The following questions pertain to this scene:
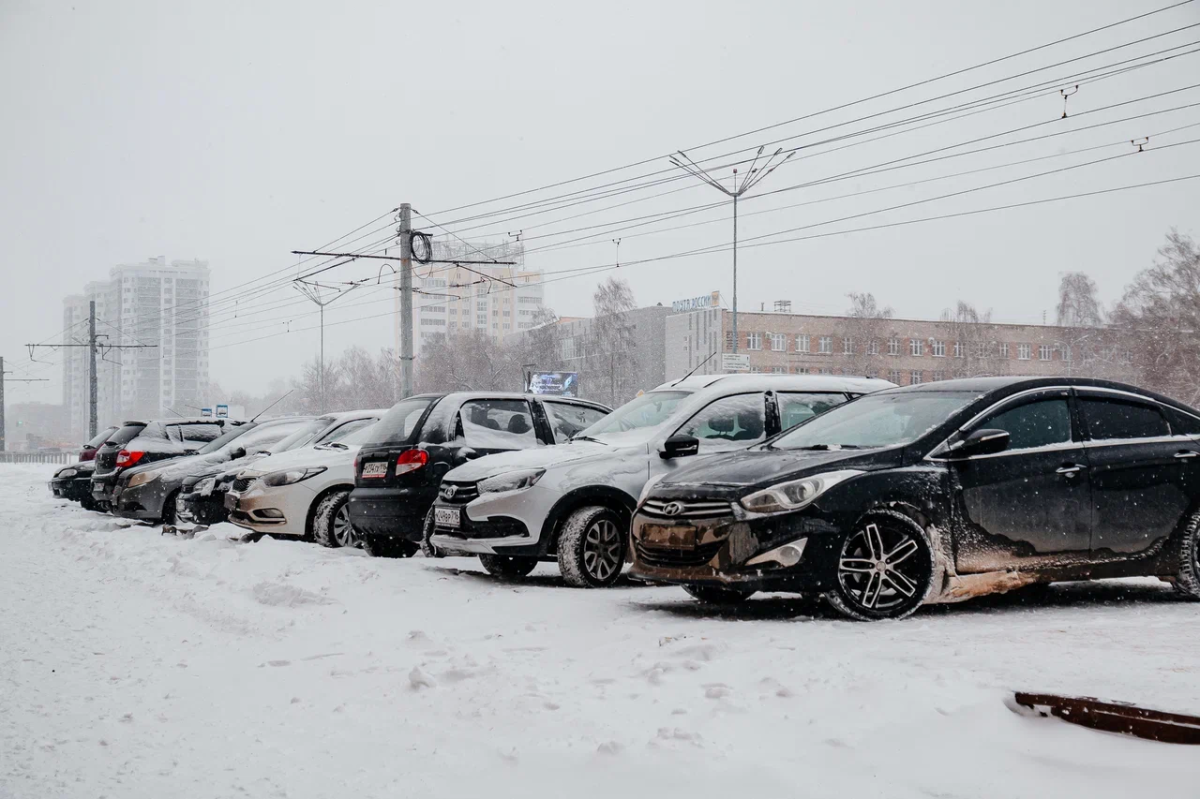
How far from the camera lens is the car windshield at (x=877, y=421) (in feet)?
23.1

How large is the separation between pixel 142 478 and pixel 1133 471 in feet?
43.6

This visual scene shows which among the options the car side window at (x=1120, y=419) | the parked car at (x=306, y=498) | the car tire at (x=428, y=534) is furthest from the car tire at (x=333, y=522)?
the car side window at (x=1120, y=419)

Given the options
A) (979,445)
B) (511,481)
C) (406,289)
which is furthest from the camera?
(406,289)

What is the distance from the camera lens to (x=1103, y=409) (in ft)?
24.5

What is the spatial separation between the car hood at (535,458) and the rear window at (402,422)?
1105 mm

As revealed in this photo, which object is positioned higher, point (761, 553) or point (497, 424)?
point (497, 424)

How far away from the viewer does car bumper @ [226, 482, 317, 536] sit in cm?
1229

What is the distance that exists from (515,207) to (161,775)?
31794 millimetres

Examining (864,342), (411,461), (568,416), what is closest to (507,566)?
(411,461)

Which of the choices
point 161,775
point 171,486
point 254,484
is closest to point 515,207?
point 171,486

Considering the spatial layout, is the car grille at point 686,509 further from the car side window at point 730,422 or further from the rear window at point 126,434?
the rear window at point 126,434

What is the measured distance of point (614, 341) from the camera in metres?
83.8

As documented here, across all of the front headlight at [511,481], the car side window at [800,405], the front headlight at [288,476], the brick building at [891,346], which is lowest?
the front headlight at [288,476]

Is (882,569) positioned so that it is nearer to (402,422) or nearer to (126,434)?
(402,422)
